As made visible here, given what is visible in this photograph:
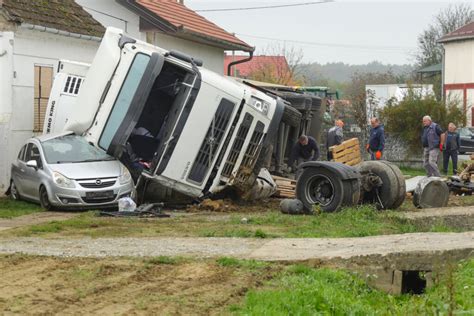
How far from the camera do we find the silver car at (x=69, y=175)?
741 inches

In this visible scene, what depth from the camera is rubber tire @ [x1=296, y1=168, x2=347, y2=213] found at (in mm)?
17484

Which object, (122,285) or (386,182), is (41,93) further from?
(122,285)

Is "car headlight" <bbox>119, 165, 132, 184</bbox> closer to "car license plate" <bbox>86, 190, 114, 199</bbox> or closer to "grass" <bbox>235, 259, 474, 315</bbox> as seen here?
"car license plate" <bbox>86, 190, 114, 199</bbox>

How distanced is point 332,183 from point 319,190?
1.52ft

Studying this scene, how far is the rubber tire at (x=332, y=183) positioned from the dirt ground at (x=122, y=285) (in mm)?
6689

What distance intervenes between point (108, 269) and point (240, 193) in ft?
32.8

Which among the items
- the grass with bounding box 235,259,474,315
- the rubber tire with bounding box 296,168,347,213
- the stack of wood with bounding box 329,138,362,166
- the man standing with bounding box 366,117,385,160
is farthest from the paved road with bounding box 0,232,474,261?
the man standing with bounding box 366,117,385,160

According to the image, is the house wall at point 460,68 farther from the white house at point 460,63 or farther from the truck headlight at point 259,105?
the truck headlight at point 259,105

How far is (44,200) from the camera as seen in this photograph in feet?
63.0

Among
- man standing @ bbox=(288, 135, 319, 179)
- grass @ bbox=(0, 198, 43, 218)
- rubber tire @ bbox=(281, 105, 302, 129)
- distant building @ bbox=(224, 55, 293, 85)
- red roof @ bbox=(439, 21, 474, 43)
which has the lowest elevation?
grass @ bbox=(0, 198, 43, 218)

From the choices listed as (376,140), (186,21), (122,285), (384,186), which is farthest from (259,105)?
(186,21)

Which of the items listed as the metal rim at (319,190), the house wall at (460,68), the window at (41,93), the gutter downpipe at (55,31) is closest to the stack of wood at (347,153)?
the metal rim at (319,190)

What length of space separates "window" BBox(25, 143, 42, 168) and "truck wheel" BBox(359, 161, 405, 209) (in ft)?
21.4

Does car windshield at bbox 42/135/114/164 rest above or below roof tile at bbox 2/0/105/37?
below
